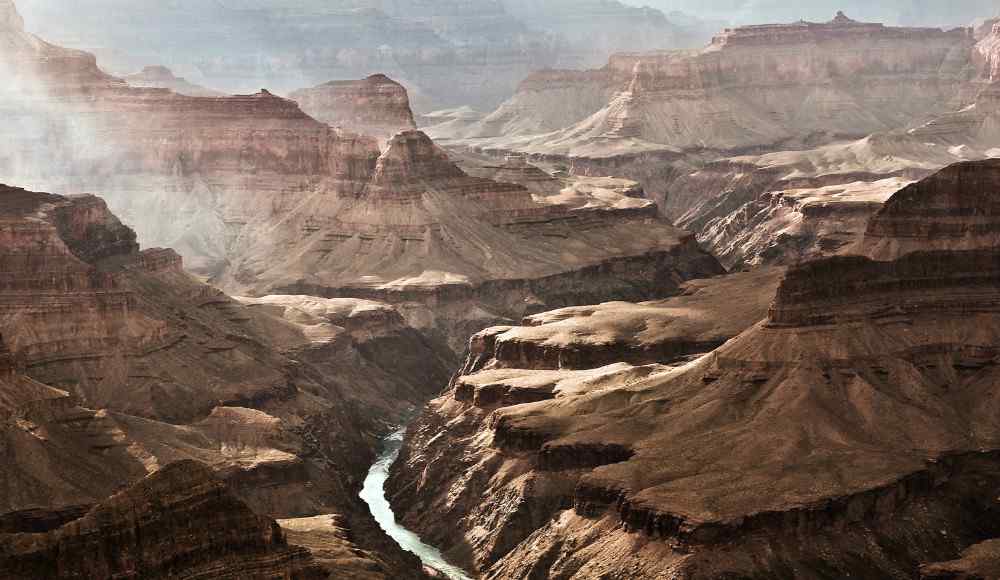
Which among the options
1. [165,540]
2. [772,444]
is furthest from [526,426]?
[165,540]

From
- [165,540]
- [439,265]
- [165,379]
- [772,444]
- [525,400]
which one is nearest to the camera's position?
[165,540]

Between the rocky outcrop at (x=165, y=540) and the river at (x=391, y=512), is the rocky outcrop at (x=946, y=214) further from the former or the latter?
the rocky outcrop at (x=165, y=540)

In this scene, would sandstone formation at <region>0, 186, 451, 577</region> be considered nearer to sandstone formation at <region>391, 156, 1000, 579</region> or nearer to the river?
the river

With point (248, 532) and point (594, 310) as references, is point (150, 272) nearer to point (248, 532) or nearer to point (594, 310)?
point (594, 310)

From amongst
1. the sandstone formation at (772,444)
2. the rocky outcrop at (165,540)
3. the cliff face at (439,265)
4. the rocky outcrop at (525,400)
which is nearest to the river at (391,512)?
the rocky outcrop at (525,400)

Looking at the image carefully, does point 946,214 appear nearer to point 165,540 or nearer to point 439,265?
point 439,265

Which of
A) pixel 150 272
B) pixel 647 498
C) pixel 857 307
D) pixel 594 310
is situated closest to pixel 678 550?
pixel 647 498
